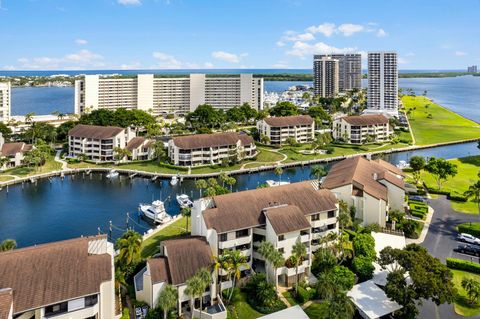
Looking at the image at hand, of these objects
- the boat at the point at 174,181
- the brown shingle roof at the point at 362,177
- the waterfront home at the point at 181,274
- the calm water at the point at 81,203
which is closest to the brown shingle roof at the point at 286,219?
the waterfront home at the point at 181,274

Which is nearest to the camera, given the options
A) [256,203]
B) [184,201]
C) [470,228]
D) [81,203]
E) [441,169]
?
[256,203]

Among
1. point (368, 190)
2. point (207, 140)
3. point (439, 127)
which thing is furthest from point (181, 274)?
point (439, 127)

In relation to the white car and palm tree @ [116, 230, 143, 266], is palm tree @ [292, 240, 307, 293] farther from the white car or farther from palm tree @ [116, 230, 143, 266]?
the white car

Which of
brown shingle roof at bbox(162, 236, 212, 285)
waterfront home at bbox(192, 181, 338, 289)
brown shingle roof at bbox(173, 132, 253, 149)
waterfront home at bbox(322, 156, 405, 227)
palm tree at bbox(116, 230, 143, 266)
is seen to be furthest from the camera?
brown shingle roof at bbox(173, 132, 253, 149)

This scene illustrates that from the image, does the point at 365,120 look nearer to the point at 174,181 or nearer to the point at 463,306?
the point at 174,181

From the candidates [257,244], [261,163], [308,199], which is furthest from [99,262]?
[261,163]

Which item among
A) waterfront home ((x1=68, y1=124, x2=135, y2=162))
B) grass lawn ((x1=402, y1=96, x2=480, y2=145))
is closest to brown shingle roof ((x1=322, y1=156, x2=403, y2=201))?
waterfront home ((x1=68, y1=124, x2=135, y2=162))
